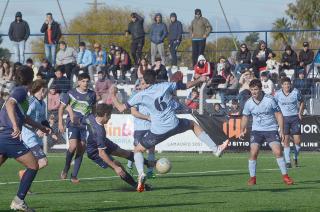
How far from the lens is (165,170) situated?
1709 cm

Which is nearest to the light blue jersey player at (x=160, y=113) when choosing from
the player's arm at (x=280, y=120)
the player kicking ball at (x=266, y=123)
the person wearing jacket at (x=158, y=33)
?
the player kicking ball at (x=266, y=123)

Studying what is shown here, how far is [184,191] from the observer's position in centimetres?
1708

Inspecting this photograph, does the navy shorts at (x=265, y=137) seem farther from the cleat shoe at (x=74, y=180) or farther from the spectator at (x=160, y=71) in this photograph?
the spectator at (x=160, y=71)

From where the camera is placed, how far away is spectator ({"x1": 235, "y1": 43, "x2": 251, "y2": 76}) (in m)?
34.2

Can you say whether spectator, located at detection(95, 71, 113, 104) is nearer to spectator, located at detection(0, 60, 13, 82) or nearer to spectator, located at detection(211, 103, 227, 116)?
spectator, located at detection(0, 60, 13, 82)

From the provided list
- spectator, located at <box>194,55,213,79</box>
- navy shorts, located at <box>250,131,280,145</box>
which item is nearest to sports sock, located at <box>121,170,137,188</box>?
navy shorts, located at <box>250,131,280,145</box>

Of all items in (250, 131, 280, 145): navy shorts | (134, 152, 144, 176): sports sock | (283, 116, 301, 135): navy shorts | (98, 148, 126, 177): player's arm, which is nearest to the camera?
(98, 148, 126, 177): player's arm

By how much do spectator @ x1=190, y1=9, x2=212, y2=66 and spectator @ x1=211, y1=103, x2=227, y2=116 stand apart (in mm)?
3493

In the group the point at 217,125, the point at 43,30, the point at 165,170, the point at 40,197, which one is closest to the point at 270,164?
the point at 217,125

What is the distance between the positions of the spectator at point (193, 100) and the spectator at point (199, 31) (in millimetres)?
2862

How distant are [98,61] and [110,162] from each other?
18550mm

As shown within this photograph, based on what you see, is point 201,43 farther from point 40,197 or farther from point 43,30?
point 40,197

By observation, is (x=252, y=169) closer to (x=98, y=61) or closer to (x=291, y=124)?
(x=291, y=124)

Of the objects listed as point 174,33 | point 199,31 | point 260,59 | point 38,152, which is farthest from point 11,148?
point 174,33
